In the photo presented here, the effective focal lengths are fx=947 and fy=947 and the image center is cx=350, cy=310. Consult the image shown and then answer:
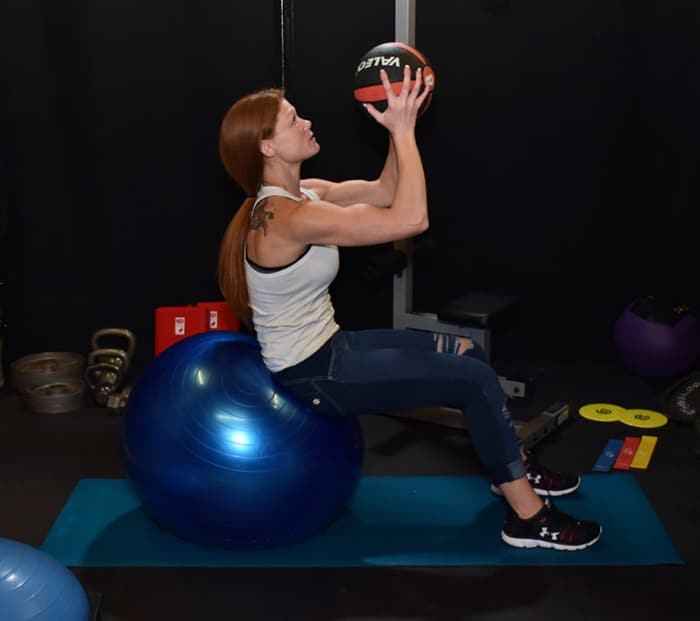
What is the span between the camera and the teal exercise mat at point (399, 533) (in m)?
2.48

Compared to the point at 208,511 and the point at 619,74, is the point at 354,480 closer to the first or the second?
the point at 208,511

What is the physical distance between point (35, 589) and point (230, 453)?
0.68 meters

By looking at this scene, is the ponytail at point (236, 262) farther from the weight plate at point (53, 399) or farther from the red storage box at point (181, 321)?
the weight plate at point (53, 399)

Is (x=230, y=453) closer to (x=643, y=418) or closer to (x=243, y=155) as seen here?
(x=243, y=155)

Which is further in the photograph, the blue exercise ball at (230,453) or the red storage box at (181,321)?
the red storage box at (181,321)

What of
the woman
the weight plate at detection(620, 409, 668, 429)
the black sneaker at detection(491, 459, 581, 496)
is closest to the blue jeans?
the woman

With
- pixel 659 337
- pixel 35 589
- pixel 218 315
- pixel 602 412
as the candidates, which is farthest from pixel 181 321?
pixel 35 589

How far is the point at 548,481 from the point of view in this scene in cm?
282

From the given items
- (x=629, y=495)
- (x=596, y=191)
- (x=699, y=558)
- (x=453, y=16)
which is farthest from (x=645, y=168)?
(x=699, y=558)

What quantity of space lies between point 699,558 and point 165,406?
1.45 m

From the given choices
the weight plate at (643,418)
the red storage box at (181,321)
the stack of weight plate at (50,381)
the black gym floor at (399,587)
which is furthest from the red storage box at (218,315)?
the weight plate at (643,418)

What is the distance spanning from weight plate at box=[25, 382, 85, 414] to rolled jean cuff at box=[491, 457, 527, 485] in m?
1.95

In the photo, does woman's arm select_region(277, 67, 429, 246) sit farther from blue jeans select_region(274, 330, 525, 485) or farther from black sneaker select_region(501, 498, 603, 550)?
black sneaker select_region(501, 498, 603, 550)

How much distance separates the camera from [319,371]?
2371 millimetres
